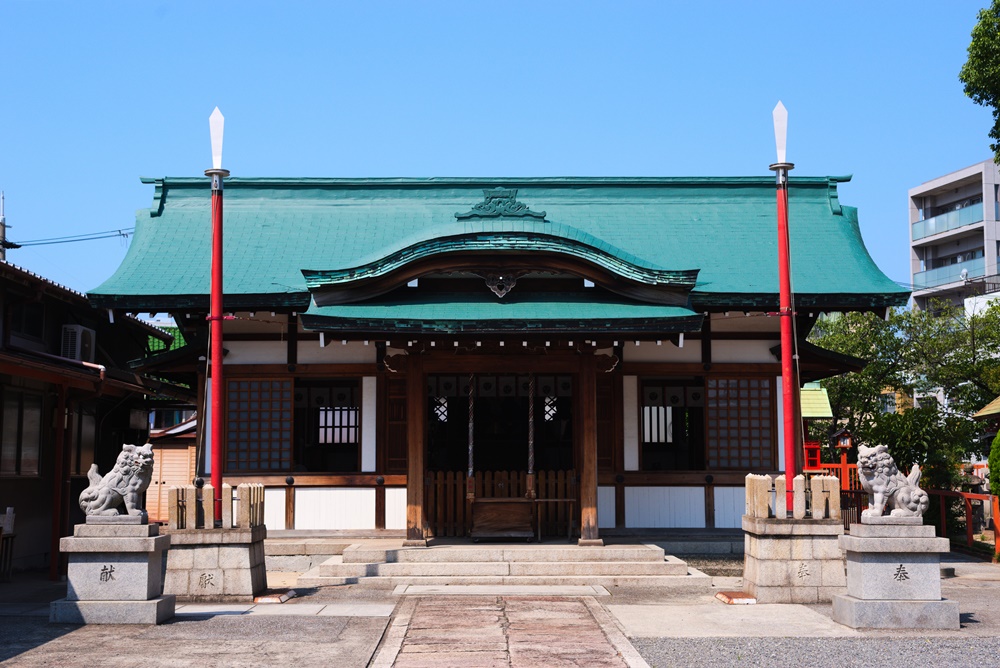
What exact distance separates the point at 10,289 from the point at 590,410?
11.1 m

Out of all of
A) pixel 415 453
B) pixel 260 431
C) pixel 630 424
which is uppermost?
pixel 630 424

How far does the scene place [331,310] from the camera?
1652 centimetres

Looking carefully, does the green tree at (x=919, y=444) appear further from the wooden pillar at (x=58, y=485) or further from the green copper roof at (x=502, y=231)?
the wooden pillar at (x=58, y=485)

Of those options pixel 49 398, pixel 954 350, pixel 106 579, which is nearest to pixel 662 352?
pixel 106 579

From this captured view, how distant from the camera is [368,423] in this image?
18188 mm

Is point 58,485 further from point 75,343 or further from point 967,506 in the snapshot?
point 967,506

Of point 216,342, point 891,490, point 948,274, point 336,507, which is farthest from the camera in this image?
point 948,274

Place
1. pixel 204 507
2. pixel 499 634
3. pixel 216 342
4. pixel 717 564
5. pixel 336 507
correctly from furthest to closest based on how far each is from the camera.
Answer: pixel 336 507 < pixel 717 564 < pixel 216 342 < pixel 204 507 < pixel 499 634

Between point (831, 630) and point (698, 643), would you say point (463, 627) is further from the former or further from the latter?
point (831, 630)

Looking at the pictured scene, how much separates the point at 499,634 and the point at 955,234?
59.6m

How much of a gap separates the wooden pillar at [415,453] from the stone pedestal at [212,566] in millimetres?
3505

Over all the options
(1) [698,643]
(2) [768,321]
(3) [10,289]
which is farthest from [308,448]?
(1) [698,643]

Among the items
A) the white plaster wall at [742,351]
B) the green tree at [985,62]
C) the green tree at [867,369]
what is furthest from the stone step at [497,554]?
the green tree at [867,369]

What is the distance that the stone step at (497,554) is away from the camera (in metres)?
15.8
